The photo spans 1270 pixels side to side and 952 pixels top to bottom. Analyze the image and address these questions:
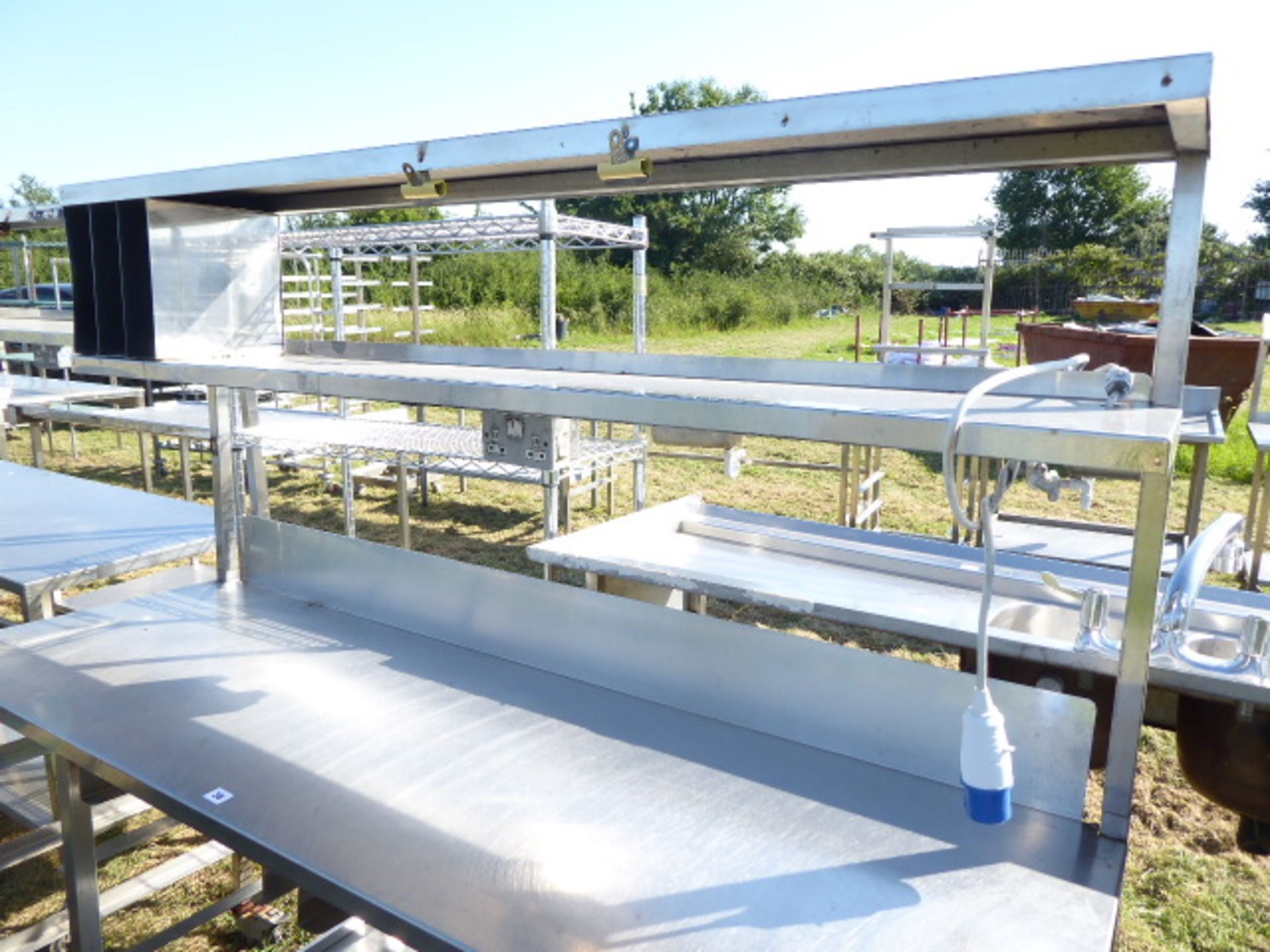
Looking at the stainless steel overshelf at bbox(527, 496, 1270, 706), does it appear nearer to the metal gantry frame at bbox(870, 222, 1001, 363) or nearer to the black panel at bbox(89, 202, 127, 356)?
the black panel at bbox(89, 202, 127, 356)

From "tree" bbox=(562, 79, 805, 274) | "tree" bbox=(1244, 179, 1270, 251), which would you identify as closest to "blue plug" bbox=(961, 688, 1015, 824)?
"tree" bbox=(562, 79, 805, 274)

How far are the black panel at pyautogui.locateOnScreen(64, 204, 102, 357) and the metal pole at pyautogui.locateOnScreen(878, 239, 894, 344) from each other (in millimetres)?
4320

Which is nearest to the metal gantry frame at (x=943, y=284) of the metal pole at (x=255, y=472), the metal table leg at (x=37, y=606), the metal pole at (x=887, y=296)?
the metal pole at (x=887, y=296)

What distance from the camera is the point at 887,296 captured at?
5.61m

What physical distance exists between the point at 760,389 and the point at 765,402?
0.32 m

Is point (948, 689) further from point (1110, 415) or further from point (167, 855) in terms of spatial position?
point (167, 855)

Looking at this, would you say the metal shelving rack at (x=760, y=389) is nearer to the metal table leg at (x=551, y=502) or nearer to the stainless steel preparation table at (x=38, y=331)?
the stainless steel preparation table at (x=38, y=331)

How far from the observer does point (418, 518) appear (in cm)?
544

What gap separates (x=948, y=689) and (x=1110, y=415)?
411 mm

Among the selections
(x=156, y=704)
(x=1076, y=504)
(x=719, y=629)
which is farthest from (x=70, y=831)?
(x=1076, y=504)

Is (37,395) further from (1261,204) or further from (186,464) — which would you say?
(1261,204)

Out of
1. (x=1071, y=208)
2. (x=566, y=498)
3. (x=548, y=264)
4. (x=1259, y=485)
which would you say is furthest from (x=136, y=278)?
(x=1071, y=208)

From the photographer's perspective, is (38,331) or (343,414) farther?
(343,414)

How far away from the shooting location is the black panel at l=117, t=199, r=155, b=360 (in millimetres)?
1776
